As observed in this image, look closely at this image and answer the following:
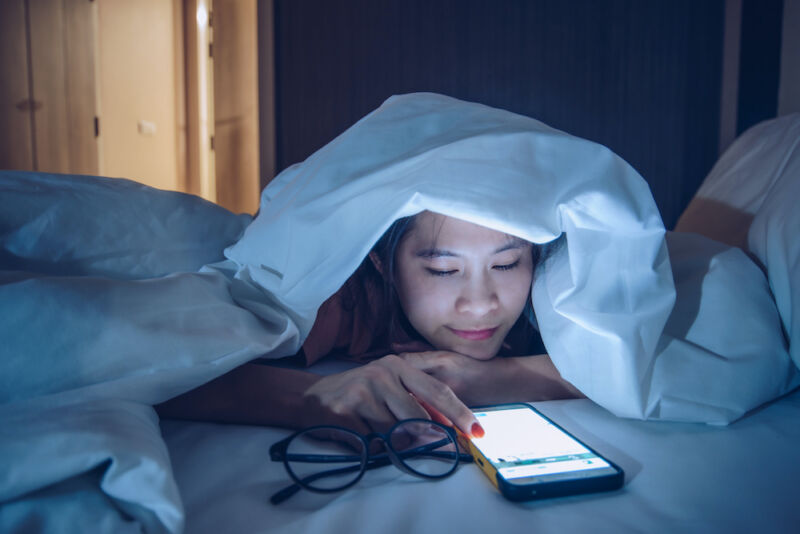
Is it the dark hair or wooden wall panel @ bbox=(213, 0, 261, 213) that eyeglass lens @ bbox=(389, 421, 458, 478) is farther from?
wooden wall panel @ bbox=(213, 0, 261, 213)

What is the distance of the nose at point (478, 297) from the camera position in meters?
0.64

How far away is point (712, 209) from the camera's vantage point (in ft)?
3.15

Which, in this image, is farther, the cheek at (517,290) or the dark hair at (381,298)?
the dark hair at (381,298)

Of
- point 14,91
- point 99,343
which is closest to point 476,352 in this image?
point 99,343

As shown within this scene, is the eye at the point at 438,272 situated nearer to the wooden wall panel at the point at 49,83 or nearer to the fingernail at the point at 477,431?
the fingernail at the point at 477,431

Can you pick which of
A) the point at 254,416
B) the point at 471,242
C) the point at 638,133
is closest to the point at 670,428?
the point at 471,242

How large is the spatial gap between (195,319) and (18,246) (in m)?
0.32

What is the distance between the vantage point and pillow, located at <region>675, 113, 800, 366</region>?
2.04 feet

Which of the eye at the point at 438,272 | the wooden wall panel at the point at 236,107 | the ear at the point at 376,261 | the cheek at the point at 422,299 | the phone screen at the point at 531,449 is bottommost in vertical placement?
the phone screen at the point at 531,449

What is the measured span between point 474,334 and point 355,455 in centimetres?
32

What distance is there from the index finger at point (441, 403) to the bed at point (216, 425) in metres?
0.04

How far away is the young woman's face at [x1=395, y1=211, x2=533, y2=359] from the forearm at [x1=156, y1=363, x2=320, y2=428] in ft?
0.73

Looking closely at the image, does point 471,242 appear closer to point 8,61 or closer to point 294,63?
point 294,63

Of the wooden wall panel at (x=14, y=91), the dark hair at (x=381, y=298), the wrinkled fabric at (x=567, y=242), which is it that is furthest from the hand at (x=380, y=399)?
the wooden wall panel at (x=14, y=91)
